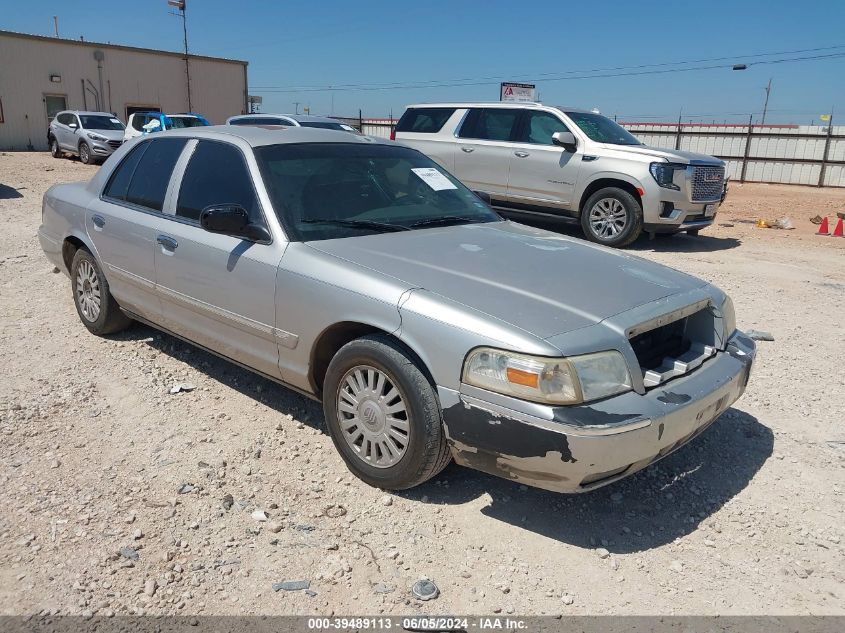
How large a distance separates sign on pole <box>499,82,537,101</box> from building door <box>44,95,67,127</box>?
1993 centimetres

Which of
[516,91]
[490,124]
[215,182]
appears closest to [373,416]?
[215,182]

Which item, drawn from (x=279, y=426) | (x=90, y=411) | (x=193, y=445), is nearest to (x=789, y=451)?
(x=279, y=426)

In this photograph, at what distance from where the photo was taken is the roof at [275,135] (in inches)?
156

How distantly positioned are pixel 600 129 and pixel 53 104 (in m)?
28.8

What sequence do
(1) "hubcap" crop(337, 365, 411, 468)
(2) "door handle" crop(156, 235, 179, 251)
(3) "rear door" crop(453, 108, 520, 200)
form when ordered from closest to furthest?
1. (1) "hubcap" crop(337, 365, 411, 468)
2. (2) "door handle" crop(156, 235, 179, 251)
3. (3) "rear door" crop(453, 108, 520, 200)

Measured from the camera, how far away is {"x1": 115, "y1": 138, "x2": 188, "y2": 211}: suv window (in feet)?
14.3

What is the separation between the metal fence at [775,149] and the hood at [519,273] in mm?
18429

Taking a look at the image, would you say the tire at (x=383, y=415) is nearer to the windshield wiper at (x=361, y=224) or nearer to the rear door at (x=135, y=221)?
the windshield wiper at (x=361, y=224)

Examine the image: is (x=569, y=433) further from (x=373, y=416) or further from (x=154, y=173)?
(x=154, y=173)

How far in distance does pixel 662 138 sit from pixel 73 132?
20298mm

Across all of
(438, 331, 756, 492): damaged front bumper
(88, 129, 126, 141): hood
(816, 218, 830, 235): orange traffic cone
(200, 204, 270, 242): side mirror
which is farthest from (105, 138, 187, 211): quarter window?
(88, 129, 126, 141): hood

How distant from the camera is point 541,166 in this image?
32.5 ft

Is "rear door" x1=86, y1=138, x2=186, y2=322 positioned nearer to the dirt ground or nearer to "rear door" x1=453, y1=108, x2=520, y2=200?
the dirt ground

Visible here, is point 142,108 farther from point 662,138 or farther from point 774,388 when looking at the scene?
point 774,388
